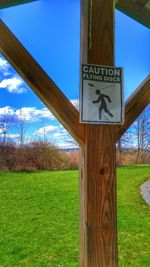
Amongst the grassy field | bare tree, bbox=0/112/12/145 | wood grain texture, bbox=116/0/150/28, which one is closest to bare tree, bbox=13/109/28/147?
bare tree, bbox=0/112/12/145

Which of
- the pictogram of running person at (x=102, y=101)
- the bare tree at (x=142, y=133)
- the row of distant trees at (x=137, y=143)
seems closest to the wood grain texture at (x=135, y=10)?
the pictogram of running person at (x=102, y=101)

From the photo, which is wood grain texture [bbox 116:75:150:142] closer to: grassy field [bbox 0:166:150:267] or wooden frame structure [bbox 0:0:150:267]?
wooden frame structure [bbox 0:0:150:267]

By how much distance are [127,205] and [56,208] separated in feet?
3.98

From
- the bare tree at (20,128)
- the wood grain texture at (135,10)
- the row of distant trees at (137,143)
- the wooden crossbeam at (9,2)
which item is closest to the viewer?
the wooden crossbeam at (9,2)

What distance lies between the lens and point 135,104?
1.05 meters

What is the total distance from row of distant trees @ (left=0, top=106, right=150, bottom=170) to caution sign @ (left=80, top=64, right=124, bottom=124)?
564 centimetres

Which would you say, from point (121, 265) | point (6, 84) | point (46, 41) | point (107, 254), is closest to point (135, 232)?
point (121, 265)

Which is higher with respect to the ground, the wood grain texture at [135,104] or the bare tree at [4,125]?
the bare tree at [4,125]

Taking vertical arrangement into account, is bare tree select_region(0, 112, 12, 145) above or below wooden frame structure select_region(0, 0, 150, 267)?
above

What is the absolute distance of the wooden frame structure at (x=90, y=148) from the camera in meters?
0.95

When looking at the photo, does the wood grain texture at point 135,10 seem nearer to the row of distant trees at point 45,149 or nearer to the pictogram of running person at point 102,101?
the pictogram of running person at point 102,101

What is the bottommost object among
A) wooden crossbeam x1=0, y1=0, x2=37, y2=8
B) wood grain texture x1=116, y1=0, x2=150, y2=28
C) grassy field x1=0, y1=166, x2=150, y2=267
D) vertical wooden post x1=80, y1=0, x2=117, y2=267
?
grassy field x1=0, y1=166, x2=150, y2=267

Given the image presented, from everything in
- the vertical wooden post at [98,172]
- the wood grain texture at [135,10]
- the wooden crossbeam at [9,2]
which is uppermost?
the wood grain texture at [135,10]

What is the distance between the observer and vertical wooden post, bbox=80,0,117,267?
3.11 ft
